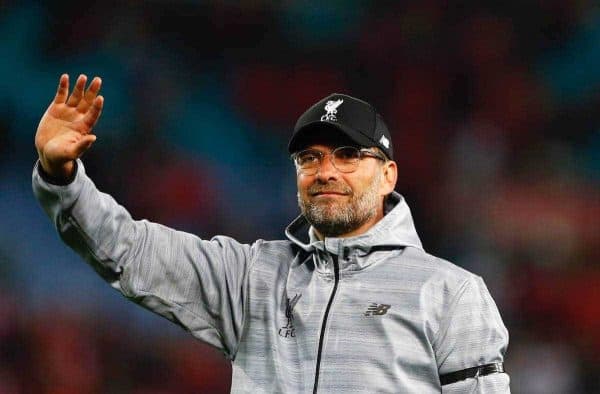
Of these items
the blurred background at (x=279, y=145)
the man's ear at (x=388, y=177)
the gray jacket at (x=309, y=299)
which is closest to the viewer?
the gray jacket at (x=309, y=299)

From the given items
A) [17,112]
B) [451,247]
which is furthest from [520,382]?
[17,112]

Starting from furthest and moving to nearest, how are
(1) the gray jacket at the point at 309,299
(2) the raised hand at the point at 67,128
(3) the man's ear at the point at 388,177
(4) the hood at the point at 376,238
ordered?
(3) the man's ear at the point at 388,177 → (4) the hood at the point at 376,238 → (1) the gray jacket at the point at 309,299 → (2) the raised hand at the point at 67,128

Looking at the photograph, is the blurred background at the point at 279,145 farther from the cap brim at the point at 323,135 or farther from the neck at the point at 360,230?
the cap brim at the point at 323,135

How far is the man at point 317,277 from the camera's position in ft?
7.08

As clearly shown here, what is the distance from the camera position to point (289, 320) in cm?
230

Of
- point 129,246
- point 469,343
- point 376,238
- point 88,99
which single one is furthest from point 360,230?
point 88,99

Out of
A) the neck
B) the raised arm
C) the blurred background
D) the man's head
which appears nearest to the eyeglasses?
the man's head

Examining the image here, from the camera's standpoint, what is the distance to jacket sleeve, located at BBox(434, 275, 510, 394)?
7.24 ft

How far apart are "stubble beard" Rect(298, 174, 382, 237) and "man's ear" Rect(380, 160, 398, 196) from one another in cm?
7

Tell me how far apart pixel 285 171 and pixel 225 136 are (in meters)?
0.35

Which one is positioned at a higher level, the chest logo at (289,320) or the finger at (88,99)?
the finger at (88,99)

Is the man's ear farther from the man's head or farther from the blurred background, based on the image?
the blurred background

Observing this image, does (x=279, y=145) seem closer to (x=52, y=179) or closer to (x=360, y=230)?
(x=360, y=230)

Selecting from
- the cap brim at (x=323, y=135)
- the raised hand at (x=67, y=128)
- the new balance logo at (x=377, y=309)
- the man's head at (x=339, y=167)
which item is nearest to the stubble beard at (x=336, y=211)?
the man's head at (x=339, y=167)
